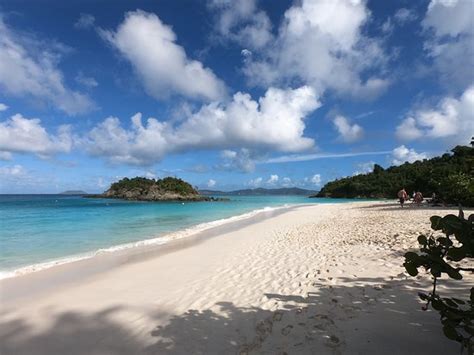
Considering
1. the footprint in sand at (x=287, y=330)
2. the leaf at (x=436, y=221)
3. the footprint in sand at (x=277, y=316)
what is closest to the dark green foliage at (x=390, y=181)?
the footprint in sand at (x=277, y=316)

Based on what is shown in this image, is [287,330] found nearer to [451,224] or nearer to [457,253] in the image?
[457,253]

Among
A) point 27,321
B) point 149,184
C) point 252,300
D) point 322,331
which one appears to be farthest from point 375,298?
point 149,184

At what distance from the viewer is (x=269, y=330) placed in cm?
458

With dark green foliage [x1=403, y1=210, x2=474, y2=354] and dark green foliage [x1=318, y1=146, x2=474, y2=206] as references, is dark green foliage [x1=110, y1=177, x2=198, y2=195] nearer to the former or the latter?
dark green foliage [x1=318, y1=146, x2=474, y2=206]

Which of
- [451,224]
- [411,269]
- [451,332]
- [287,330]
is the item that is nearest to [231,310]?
[287,330]

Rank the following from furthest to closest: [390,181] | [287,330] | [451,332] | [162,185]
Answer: [162,185] < [390,181] < [287,330] < [451,332]

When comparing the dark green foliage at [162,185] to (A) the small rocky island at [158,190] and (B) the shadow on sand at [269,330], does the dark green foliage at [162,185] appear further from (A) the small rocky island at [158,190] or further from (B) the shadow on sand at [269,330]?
(B) the shadow on sand at [269,330]

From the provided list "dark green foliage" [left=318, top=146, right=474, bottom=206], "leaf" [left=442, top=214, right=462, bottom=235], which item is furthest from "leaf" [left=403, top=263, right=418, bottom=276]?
"dark green foliage" [left=318, top=146, right=474, bottom=206]

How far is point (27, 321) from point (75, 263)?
17.6ft

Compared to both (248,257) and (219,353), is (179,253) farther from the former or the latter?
(219,353)

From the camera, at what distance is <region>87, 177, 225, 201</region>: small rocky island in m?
104

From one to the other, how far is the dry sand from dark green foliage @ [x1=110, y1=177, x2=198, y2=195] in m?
98.4

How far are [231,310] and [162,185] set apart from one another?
106m

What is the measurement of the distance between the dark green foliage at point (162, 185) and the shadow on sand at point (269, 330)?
102 m
